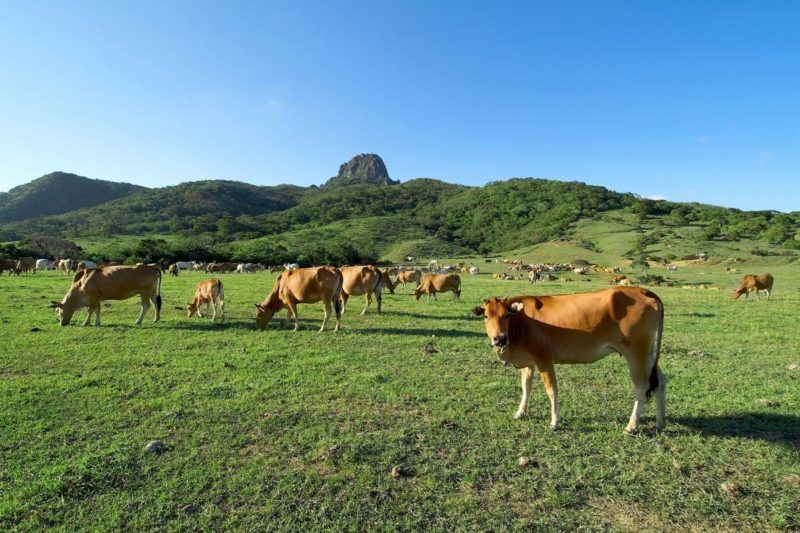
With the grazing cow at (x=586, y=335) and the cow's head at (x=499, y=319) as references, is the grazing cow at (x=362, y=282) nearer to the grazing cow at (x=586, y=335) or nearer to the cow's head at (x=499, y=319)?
the grazing cow at (x=586, y=335)

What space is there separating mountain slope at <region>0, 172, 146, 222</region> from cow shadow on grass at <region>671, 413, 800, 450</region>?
560 feet

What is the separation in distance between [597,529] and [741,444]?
9.63 ft

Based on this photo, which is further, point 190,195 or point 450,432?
point 190,195

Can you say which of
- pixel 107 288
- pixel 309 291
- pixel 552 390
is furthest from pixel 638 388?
pixel 107 288

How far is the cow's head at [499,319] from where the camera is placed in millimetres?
6098

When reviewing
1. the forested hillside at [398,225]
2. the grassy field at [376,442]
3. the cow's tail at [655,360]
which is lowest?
the grassy field at [376,442]

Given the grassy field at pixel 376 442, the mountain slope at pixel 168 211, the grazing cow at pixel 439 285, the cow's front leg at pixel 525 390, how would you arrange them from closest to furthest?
the grassy field at pixel 376 442
the cow's front leg at pixel 525 390
the grazing cow at pixel 439 285
the mountain slope at pixel 168 211

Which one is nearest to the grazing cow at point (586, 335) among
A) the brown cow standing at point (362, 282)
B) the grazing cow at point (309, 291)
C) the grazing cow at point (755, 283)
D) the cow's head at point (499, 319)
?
the cow's head at point (499, 319)

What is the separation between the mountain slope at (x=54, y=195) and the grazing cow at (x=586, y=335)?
169m

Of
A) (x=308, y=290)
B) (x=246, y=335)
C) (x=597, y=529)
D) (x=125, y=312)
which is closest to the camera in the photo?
(x=597, y=529)

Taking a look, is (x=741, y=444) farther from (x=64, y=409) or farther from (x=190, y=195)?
(x=190, y=195)

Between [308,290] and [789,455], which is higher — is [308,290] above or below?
above

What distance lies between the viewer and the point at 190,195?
490 feet

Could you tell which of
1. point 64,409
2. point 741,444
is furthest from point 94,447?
point 741,444
